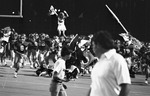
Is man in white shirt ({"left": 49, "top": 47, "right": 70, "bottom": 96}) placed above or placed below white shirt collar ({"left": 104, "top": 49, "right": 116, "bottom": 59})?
below

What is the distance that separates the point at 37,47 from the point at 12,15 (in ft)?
33.5

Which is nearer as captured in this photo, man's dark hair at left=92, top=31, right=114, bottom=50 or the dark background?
man's dark hair at left=92, top=31, right=114, bottom=50

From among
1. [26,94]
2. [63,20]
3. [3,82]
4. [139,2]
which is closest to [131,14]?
[139,2]

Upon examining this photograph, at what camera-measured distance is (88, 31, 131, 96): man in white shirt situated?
465cm

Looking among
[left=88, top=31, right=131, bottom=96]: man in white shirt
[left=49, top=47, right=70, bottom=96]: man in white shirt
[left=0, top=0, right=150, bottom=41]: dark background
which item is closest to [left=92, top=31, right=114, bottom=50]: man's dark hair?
[left=88, top=31, right=131, bottom=96]: man in white shirt

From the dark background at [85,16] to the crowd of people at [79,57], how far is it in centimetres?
90

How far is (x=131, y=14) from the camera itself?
31.4m

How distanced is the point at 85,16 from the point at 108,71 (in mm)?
27987

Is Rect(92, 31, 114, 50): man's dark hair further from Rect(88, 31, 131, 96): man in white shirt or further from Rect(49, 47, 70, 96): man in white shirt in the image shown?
Rect(49, 47, 70, 96): man in white shirt

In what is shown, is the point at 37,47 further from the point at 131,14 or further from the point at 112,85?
the point at 112,85

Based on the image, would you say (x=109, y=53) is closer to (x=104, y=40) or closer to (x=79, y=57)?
Result: (x=104, y=40)

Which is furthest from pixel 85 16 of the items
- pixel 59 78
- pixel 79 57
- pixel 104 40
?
pixel 104 40

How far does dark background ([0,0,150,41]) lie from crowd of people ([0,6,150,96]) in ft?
A: 2.95

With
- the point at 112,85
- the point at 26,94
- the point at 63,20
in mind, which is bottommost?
the point at 26,94
